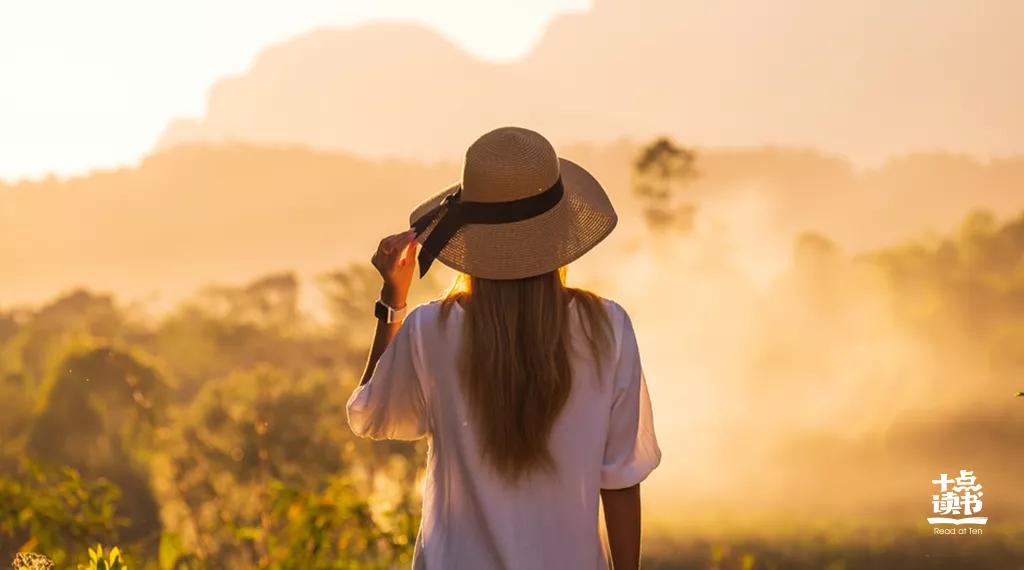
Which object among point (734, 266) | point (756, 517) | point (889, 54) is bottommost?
point (756, 517)

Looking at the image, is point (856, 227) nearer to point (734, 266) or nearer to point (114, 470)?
point (734, 266)

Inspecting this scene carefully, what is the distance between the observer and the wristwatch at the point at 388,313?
1.48 m

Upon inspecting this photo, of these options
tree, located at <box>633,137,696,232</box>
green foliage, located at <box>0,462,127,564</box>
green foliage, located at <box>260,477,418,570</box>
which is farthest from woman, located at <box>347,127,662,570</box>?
tree, located at <box>633,137,696,232</box>

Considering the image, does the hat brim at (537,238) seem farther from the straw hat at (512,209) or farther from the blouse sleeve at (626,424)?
the blouse sleeve at (626,424)

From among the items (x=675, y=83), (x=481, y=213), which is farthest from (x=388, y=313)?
(x=675, y=83)

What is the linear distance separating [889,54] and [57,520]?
817cm

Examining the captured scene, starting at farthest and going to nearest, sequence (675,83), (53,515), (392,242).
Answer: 1. (675,83)
2. (53,515)
3. (392,242)

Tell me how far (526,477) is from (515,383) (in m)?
0.11

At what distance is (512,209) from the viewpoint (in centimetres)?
142

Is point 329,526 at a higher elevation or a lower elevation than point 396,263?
lower

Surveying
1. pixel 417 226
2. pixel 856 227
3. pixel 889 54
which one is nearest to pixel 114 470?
pixel 856 227

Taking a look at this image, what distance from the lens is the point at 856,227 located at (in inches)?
379

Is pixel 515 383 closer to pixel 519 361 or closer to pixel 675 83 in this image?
pixel 519 361

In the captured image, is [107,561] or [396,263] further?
[107,561]
